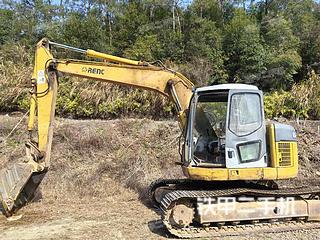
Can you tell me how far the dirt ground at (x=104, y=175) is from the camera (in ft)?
22.0

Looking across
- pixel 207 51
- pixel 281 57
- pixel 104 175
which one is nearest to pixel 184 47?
pixel 207 51

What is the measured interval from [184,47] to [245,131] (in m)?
9.54

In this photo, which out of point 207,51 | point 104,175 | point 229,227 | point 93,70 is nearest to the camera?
point 229,227

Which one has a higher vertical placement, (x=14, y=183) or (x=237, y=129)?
(x=237, y=129)

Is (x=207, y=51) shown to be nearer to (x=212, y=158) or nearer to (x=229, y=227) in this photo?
(x=212, y=158)

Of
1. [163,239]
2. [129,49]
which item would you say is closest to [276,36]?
[129,49]

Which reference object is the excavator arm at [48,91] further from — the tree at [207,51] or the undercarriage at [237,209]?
the tree at [207,51]

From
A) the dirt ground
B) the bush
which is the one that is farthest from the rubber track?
the bush

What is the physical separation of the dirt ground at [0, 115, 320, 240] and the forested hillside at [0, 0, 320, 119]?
1066mm

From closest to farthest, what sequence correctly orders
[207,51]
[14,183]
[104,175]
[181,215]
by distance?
[181,215]
[14,183]
[104,175]
[207,51]

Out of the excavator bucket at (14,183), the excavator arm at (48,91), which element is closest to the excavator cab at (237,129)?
the excavator arm at (48,91)

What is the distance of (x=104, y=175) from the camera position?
9891mm

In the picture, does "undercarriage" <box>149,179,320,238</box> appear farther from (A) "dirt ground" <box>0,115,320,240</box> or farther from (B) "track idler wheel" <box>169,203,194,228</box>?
(A) "dirt ground" <box>0,115,320,240</box>

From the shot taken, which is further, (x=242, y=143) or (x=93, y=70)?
(x=93, y=70)
